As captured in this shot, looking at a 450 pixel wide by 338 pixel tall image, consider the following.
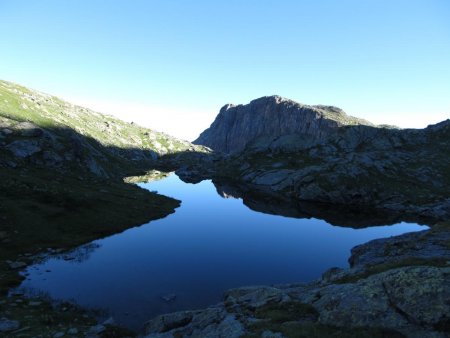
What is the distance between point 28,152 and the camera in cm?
9056

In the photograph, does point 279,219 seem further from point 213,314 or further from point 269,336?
point 269,336

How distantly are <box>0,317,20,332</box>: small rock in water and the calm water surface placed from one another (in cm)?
827

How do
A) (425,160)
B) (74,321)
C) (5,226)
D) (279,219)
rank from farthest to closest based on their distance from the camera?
(425,160)
(279,219)
(5,226)
(74,321)

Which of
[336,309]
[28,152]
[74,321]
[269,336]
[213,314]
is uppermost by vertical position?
[28,152]

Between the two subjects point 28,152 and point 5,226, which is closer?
point 5,226

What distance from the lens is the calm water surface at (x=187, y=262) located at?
36.6 meters

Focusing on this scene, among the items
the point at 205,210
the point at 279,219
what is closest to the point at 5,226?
the point at 205,210

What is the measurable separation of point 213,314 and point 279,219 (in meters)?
66.6

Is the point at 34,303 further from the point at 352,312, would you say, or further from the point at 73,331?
the point at 352,312

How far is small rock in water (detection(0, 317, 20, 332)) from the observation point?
25008 millimetres

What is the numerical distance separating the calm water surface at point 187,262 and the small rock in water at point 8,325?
8.27 meters

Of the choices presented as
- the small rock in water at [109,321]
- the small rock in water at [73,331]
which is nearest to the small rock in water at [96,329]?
the small rock in water at [73,331]

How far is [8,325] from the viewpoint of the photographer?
25.6 meters

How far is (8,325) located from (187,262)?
27.2 m
